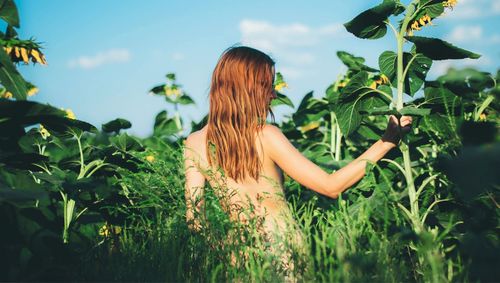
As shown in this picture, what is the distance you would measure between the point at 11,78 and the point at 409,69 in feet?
5.94

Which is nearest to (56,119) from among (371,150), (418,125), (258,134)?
(258,134)

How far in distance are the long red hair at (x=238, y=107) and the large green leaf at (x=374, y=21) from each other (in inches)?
18.0

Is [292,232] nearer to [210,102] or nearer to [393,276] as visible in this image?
[393,276]

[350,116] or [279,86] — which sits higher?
[279,86]

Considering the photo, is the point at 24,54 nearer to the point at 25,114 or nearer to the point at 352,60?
the point at 25,114

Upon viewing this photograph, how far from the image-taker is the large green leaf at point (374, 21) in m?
2.81

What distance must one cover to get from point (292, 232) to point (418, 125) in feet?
3.28

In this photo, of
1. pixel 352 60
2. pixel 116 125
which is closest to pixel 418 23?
pixel 116 125

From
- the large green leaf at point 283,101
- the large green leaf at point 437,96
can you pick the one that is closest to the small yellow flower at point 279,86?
the large green leaf at point 283,101

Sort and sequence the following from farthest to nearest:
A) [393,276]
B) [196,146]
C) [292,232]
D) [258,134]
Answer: [196,146] → [258,134] → [292,232] → [393,276]

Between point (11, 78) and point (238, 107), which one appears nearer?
point (11, 78)

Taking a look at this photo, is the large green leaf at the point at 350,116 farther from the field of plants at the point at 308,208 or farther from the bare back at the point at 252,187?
the bare back at the point at 252,187

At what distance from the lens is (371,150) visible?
8.97ft

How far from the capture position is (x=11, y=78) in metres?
2.41
